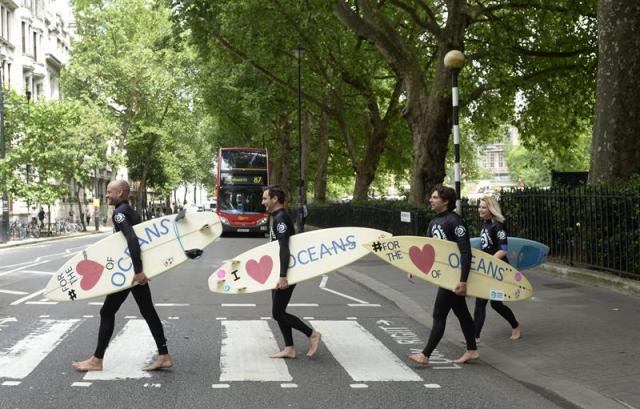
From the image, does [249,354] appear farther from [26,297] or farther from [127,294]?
[26,297]

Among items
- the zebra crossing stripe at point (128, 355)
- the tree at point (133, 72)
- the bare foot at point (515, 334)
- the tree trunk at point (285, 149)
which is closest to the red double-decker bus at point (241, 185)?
the tree trunk at point (285, 149)

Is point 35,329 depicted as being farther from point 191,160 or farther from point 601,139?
point 191,160

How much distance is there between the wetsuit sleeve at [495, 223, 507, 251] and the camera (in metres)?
7.39

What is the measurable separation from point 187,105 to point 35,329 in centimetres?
5241

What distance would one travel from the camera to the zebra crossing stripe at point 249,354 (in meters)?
6.23

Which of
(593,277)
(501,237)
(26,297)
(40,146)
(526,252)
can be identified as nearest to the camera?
(501,237)

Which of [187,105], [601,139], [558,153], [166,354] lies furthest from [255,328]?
[187,105]

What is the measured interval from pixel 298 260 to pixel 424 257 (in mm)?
1164

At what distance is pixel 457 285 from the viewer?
255 inches

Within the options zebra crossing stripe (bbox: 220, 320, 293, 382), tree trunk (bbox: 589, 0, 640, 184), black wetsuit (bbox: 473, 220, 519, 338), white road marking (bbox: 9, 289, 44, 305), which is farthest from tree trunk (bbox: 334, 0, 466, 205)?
black wetsuit (bbox: 473, 220, 519, 338)

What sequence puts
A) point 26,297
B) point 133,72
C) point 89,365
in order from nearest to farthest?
point 89,365 < point 26,297 < point 133,72

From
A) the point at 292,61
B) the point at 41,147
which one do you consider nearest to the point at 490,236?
the point at 292,61

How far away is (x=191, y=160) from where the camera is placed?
7612 centimetres

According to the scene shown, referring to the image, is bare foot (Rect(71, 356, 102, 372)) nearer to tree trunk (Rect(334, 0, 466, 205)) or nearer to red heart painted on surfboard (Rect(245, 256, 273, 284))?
red heart painted on surfboard (Rect(245, 256, 273, 284))
